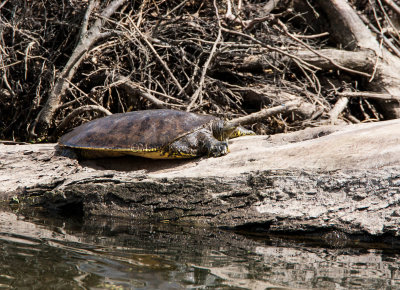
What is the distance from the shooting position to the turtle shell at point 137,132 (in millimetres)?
3836

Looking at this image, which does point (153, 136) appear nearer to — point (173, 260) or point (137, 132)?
point (137, 132)

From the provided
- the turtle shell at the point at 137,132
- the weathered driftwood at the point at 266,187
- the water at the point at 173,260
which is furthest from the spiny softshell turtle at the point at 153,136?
the water at the point at 173,260

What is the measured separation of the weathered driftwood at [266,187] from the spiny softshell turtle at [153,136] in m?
0.13

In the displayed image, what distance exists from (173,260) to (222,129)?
2062 mm

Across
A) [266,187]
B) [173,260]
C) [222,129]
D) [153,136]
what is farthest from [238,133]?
[173,260]

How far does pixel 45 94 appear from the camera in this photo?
20.0 feet

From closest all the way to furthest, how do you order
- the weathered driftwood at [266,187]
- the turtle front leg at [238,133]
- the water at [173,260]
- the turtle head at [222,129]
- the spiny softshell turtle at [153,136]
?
the water at [173,260] → the weathered driftwood at [266,187] → the spiny softshell turtle at [153,136] → the turtle head at [222,129] → the turtle front leg at [238,133]

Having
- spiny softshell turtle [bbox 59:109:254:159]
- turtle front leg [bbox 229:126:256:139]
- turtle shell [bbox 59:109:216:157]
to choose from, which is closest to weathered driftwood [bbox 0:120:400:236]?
spiny softshell turtle [bbox 59:109:254:159]

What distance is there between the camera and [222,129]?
4.20 meters

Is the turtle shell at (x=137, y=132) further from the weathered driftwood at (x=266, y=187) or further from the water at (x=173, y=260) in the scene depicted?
the water at (x=173, y=260)

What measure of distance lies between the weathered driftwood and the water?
0.16 meters

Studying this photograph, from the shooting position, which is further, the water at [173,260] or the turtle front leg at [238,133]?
the turtle front leg at [238,133]

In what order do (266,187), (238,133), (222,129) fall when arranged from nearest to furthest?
(266,187), (222,129), (238,133)

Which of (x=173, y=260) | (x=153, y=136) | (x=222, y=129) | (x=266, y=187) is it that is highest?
(x=222, y=129)
